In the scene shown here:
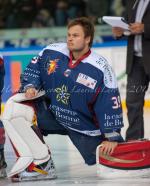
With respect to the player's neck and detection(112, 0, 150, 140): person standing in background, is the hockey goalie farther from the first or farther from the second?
detection(112, 0, 150, 140): person standing in background

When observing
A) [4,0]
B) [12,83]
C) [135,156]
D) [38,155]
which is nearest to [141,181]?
[135,156]

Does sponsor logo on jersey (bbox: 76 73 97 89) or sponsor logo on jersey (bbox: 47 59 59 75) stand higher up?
sponsor logo on jersey (bbox: 47 59 59 75)

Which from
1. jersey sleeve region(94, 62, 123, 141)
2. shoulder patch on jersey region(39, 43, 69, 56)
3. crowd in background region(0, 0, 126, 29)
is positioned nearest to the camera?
jersey sleeve region(94, 62, 123, 141)

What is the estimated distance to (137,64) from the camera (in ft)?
20.2

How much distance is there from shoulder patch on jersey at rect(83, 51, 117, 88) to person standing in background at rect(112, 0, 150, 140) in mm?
1157

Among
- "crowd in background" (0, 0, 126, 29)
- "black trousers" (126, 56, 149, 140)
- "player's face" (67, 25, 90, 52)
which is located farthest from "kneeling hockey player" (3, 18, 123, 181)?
"crowd in background" (0, 0, 126, 29)

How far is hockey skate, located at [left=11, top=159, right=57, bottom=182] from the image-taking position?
4.94 metres

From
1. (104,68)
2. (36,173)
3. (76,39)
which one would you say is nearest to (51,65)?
(76,39)

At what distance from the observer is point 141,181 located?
15.5 ft

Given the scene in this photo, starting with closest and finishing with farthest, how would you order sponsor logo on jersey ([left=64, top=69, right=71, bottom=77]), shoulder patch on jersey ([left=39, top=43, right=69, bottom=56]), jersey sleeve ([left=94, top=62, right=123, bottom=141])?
jersey sleeve ([left=94, top=62, right=123, bottom=141]) → sponsor logo on jersey ([left=64, top=69, right=71, bottom=77]) → shoulder patch on jersey ([left=39, top=43, right=69, bottom=56])

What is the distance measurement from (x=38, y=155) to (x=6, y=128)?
28 cm

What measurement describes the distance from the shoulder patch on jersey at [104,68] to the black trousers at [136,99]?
117 cm

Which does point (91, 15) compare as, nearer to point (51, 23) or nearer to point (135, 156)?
point (51, 23)

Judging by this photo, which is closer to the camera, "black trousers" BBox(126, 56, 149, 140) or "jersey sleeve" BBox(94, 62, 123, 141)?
"jersey sleeve" BBox(94, 62, 123, 141)
